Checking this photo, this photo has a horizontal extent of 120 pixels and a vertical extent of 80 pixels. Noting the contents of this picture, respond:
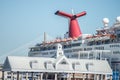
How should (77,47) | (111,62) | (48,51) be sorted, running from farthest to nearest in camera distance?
(48,51) < (77,47) < (111,62)

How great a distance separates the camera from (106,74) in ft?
151

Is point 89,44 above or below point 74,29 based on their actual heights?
below

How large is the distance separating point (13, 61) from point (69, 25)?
100 ft

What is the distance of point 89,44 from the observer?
56031 mm

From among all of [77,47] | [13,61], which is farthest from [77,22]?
[13,61]

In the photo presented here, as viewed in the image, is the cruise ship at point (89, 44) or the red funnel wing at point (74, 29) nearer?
the cruise ship at point (89, 44)

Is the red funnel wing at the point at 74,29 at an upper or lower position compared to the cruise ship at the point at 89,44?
upper

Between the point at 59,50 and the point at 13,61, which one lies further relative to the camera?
the point at 59,50

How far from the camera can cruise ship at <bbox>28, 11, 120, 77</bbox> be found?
162ft

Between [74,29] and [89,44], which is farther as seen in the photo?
[74,29]

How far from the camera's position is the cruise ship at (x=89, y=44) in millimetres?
49375

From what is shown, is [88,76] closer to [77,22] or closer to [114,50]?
[114,50]

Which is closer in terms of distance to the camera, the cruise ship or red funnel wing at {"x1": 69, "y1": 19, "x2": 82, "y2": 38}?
the cruise ship

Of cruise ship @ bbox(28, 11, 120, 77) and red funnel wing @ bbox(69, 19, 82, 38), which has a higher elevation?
red funnel wing @ bbox(69, 19, 82, 38)
